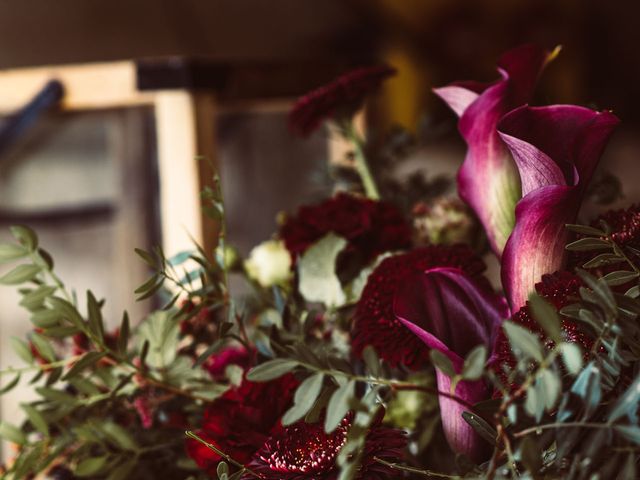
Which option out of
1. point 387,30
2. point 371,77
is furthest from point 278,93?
point 387,30

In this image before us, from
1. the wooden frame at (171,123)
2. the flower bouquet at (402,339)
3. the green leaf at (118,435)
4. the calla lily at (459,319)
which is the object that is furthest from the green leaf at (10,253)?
the wooden frame at (171,123)

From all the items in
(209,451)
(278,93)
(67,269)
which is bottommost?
(67,269)

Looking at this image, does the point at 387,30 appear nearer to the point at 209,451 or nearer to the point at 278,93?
the point at 278,93

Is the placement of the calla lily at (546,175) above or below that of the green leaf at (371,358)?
above

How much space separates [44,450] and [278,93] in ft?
2.14

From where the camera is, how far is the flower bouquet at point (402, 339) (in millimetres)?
263

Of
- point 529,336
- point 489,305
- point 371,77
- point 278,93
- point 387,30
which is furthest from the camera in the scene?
point 387,30

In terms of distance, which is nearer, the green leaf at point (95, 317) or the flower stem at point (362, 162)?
the green leaf at point (95, 317)

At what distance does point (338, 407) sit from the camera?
0.26 metres

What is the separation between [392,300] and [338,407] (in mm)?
107

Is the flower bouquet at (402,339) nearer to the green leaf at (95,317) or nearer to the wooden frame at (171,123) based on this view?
the green leaf at (95,317)

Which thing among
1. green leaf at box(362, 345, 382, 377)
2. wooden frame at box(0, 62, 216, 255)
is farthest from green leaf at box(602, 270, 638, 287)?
wooden frame at box(0, 62, 216, 255)

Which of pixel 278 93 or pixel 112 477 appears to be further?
pixel 278 93

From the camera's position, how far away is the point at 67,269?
3.55ft
